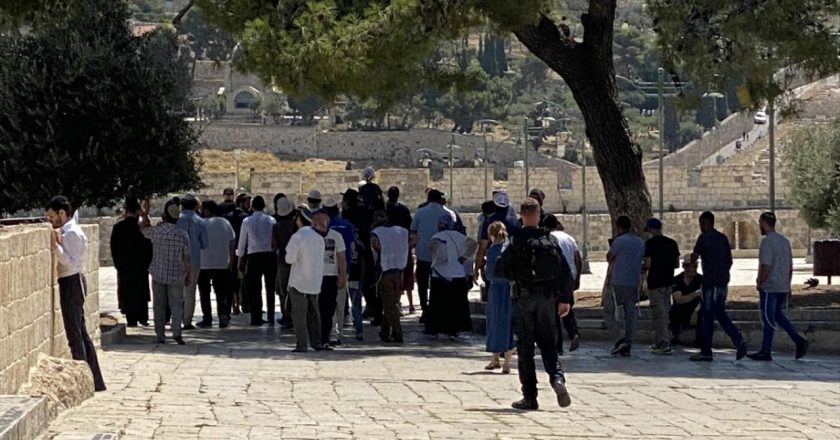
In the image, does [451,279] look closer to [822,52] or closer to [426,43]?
[426,43]

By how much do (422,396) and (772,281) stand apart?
515cm

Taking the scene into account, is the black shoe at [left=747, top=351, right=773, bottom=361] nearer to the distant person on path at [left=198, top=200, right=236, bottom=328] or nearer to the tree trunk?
the tree trunk

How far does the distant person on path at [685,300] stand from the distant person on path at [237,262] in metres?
5.13

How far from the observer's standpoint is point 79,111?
61.7 ft

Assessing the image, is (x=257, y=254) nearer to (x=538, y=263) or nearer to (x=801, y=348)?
(x=801, y=348)

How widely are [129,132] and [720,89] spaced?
735cm

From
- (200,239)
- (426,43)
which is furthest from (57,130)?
(426,43)

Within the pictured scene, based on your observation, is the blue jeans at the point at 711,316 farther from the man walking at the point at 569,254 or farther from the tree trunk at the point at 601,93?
the tree trunk at the point at 601,93

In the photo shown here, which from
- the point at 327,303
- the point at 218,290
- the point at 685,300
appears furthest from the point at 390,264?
the point at 218,290

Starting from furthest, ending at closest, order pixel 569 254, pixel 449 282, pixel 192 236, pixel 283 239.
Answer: pixel 192 236 < pixel 283 239 < pixel 449 282 < pixel 569 254

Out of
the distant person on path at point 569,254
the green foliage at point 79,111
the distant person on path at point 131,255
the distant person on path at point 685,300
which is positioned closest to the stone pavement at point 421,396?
the distant person on path at point 569,254

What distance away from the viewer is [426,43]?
17828 mm

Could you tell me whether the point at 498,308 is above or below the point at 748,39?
below

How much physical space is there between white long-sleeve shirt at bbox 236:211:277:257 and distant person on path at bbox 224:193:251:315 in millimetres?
267
